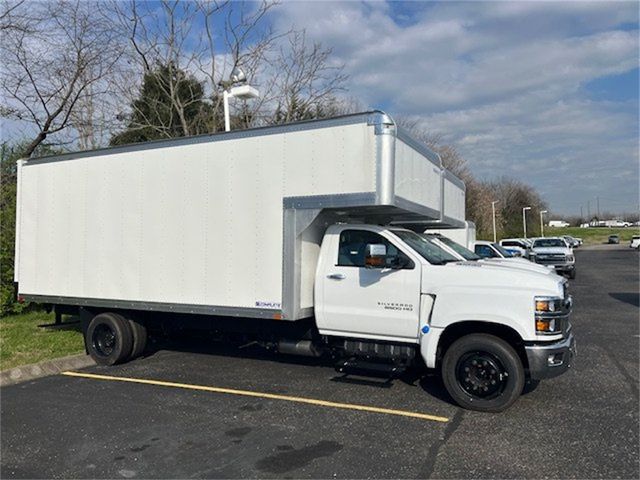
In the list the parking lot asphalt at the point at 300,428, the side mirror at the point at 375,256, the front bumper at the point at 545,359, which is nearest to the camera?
the parking lot asphalt at the point at 300,428

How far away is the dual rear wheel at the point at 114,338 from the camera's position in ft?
26.6

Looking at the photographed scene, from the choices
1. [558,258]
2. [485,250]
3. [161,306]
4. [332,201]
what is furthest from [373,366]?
[558,258]

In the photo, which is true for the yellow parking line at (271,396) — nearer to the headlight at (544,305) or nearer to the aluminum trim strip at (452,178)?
the headlight at (544,305)

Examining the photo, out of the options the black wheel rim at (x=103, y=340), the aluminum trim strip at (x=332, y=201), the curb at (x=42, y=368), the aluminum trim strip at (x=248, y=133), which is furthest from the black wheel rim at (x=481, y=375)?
the curb at (x=42, y=368)

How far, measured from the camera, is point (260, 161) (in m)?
6.81

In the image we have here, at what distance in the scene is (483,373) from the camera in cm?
586

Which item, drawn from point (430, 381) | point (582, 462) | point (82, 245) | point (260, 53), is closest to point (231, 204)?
point (82, 245)

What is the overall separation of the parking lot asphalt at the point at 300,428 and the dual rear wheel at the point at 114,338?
0.92 ft

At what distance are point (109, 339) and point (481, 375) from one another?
5.54 m

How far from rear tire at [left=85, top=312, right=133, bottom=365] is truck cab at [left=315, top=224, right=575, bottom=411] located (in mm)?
3239

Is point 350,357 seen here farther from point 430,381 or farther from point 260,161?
point 260,161

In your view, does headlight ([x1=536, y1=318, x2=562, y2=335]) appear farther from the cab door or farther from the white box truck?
the cab door

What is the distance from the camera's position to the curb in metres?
7.31

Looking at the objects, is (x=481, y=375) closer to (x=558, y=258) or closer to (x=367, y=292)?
(x=367, y=292)
